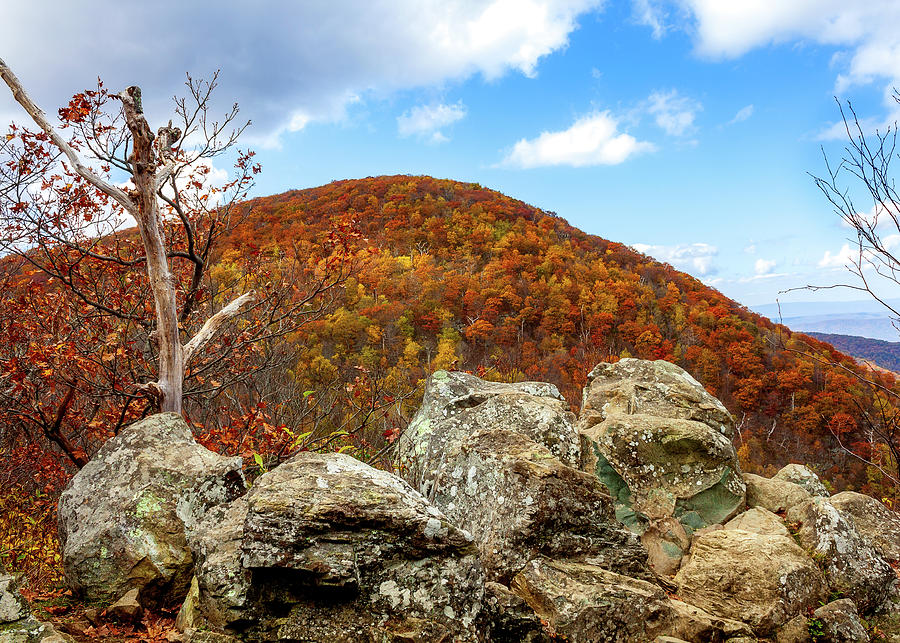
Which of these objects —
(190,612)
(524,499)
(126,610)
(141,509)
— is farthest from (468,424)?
(126,610)

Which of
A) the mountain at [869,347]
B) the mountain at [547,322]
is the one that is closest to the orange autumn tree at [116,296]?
the mountain at [547,322]

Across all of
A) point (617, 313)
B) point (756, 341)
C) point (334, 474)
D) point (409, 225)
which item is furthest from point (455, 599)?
point (409, 225)

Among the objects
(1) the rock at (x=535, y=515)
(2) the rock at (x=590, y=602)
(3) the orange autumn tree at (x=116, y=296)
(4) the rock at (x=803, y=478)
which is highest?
(3) the orange autumn tree at (x=116, y=296)

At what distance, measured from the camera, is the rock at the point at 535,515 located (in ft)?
16.4

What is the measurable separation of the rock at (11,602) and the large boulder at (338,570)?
3.41 ft

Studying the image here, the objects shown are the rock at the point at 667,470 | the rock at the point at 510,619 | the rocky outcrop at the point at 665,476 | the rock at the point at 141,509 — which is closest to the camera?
the rock at the point at 510,619

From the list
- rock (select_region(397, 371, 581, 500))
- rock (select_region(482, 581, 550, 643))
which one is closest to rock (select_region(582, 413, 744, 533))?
rock (select_region(397, 371, 581, 500))

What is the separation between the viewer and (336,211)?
59.7 metres

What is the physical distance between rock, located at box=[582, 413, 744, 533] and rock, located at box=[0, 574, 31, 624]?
6.17m

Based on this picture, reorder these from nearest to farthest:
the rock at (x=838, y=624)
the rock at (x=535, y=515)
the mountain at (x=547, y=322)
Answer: the rock at (x=535, y=515)
the rock at (x=838, y=624)
the mountain at (x=547, y=322)

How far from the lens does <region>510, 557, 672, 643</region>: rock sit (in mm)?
4457

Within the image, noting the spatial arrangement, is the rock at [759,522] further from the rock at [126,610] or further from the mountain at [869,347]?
the mountain at [869,347]

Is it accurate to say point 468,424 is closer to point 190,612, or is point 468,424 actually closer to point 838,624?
point 190,612

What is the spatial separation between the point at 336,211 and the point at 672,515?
56960mm
